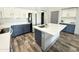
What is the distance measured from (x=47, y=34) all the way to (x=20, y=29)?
27 centimetres

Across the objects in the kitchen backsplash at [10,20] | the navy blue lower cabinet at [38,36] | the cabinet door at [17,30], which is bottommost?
the navy blue lower cabinet at [38,36]

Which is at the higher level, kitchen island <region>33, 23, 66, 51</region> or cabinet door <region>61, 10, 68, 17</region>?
cabinet door <region>61, 10, 68, 17</region>

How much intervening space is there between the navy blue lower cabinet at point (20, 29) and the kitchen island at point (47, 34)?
83 millimetres

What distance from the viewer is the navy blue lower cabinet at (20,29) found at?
71cm

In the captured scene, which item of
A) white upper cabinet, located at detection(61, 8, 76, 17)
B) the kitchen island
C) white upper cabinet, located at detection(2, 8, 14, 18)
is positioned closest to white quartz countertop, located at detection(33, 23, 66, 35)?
the kitchen island

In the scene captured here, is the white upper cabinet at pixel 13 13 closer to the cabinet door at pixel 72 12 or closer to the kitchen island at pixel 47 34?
the kitchen island at pixel 47 34

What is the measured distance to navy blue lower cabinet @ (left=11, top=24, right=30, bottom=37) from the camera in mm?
712

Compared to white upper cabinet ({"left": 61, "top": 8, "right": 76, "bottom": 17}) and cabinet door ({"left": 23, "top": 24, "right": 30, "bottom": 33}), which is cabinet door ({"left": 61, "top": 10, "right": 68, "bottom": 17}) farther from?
cabinet door ({"left": 23, "top": 24, "right": 30, "bottom": 33})

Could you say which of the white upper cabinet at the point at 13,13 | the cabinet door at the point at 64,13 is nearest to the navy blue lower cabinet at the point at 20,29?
the white upper cabinet at the point at 13,13

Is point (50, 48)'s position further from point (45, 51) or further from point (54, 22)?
point (54, 22)

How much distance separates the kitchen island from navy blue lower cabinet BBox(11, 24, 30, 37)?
0.08 m

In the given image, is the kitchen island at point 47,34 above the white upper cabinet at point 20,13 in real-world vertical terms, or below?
below
